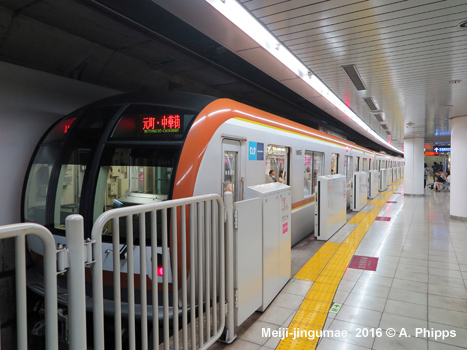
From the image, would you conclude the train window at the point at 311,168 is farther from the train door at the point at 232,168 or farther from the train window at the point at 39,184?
the train window at the point at 39,184

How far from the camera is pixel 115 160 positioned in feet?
10.6

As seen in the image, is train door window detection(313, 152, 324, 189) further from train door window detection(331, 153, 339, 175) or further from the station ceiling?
the station ceiling

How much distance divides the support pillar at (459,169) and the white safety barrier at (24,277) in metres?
9.90

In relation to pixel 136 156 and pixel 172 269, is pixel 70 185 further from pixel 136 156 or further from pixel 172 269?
pixel 172 269

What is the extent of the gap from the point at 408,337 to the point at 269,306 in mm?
1315

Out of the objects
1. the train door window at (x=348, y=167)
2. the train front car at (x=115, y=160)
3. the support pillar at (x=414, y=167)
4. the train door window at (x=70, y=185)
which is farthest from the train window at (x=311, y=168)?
the support pillar at (x=414, y=167)

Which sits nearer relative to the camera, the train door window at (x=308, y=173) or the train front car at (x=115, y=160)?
the train front car at (x=115, y=160)

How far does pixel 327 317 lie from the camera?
322 centimetres

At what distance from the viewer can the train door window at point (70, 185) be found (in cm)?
341

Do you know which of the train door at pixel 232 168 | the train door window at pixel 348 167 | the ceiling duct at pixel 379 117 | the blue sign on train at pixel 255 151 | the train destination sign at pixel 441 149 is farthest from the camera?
the train destination sign at pixel 441 149

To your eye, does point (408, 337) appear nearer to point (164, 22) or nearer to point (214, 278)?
point (214, 278)

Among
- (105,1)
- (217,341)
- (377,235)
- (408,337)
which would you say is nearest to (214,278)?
(217,341)

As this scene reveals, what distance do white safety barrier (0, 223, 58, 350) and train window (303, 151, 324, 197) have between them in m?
5.74

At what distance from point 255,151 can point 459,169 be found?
A: 7.31 meters
